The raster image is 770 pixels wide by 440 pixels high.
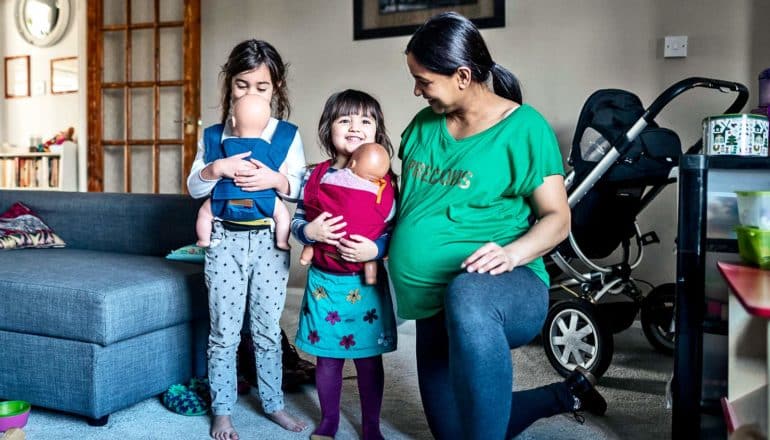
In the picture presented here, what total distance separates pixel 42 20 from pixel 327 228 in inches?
213

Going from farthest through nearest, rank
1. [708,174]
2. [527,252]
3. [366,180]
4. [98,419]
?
[98,419] → [366,180] → [708,174] → [527,252]

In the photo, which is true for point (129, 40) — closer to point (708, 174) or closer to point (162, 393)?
point (162, 393)

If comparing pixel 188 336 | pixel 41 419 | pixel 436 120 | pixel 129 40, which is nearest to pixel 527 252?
pixel 436 120

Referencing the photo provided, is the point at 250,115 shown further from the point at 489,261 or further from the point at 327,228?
the point at 489,261

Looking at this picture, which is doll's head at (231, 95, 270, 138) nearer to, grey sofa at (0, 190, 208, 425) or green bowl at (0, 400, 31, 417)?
grey sofa at (0, 190, 208, 425)

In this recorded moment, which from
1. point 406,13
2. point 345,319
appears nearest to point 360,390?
point 345,319

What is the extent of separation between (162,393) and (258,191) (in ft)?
2.58

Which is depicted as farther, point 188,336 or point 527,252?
point 188,336

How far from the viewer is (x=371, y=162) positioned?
1688 millimetres

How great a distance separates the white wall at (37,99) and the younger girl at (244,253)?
179 inches

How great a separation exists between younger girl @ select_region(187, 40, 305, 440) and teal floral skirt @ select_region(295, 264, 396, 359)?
0.18 meters

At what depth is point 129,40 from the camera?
192 inches

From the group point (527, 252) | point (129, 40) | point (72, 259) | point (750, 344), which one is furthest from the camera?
point (129, 40)

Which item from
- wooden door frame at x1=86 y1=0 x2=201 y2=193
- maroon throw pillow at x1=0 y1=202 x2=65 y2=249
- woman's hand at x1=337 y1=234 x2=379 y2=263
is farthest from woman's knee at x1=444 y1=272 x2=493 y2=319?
wooden door frame at x1=86 y1=0 x2=201 y2=193
